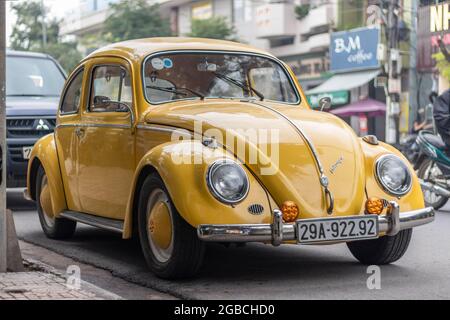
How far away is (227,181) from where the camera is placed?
5918 millimetres

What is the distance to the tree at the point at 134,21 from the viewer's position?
161 feet

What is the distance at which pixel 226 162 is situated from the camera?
594cm

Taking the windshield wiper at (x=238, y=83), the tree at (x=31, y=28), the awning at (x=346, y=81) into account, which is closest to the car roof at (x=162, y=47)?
the windshield wiper at (x=238, y=83)

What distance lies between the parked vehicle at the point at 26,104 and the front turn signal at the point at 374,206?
6208 millimetres

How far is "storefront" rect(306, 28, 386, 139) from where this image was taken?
115 feet

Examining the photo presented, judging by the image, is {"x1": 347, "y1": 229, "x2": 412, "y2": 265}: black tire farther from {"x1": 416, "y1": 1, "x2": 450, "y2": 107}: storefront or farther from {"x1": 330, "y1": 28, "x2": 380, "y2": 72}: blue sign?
{"x1": 330, "y1": 28, "x2": 380, "y2": 72}: blue sign

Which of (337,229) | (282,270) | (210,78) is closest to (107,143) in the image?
(210,78)

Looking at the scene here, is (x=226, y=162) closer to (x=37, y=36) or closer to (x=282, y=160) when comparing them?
(x=282, y=160)

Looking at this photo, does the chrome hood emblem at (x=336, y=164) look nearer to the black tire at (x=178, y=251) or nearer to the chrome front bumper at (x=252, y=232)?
the chrome front bumper at (x=252, y=232)

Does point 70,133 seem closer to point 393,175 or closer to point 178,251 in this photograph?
point 178,251

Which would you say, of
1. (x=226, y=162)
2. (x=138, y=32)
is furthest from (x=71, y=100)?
(x=138, y=32)

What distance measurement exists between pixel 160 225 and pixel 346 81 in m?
30.7

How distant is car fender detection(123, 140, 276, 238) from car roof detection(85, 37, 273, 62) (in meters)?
1.51

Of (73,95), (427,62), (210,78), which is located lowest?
(73,95)
